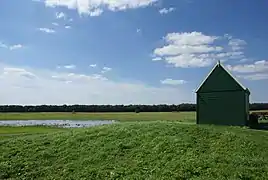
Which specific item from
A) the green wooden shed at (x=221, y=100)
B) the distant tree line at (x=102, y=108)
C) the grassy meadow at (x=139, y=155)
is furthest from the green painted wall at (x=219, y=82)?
the distant tree line at (x=102, y=108)

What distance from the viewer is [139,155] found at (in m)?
17.4

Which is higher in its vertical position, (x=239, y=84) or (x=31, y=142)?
(x=239, y=84)

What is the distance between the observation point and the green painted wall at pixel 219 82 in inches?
1225

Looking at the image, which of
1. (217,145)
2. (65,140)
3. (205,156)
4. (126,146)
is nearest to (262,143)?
(217,145)

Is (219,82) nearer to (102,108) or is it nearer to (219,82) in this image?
(219,82)

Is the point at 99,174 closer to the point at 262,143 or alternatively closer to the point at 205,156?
the point at 205,156

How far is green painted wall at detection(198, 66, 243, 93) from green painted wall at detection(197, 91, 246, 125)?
408 mm

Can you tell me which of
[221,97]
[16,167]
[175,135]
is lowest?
[16,167]

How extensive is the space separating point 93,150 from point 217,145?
601 cm

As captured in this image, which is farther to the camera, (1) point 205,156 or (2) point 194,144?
(2) point 194,144

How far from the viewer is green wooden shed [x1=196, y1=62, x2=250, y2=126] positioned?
30.8m

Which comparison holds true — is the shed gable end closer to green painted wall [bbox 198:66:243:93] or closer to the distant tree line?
green painted wall [bbox 198:66:243:93]

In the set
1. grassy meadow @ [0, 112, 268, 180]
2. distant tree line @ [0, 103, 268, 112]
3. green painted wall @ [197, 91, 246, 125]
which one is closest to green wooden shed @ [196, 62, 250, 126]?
green painted wall @ [197, 91, 246, 125]

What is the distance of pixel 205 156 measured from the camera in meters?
16.2
